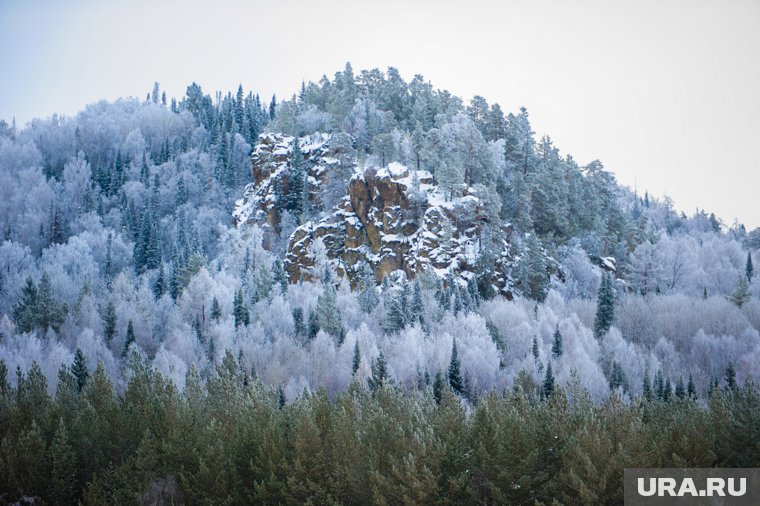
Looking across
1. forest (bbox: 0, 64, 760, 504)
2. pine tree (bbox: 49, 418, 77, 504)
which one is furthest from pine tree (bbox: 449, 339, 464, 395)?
pine tree (bbox: 49, 418, 77, 504)

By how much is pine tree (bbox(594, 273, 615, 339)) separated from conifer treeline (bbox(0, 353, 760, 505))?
45.1 m

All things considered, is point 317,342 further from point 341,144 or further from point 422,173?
point 341,144

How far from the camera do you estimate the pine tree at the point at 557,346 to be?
8500cm

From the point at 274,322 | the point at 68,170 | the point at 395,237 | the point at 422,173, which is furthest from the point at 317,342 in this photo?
the point at 68,170

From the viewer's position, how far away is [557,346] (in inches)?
3376

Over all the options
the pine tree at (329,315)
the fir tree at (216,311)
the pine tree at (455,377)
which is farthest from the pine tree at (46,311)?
the pine tree at (455,377)

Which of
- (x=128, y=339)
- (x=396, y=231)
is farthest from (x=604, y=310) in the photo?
(x=128, y=339)

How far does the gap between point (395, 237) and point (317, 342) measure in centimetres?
3081

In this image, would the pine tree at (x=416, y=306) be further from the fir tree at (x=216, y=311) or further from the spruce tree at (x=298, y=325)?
the fir tree at (x=216, y=311)

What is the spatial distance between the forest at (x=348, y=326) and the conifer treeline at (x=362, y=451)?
19cm

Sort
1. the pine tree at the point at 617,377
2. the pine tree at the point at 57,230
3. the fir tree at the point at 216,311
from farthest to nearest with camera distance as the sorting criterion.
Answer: the pine tree at the point at 57,230 < the fir tree at the point at 216,311 < the pine tree at the point at 617,377

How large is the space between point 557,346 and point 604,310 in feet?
42.1

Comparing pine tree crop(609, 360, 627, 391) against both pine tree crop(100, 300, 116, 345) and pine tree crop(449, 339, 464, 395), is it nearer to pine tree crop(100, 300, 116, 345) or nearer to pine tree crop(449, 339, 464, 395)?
pine tree crop(449, 339, 464, 395)

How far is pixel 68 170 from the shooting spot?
170 metres
